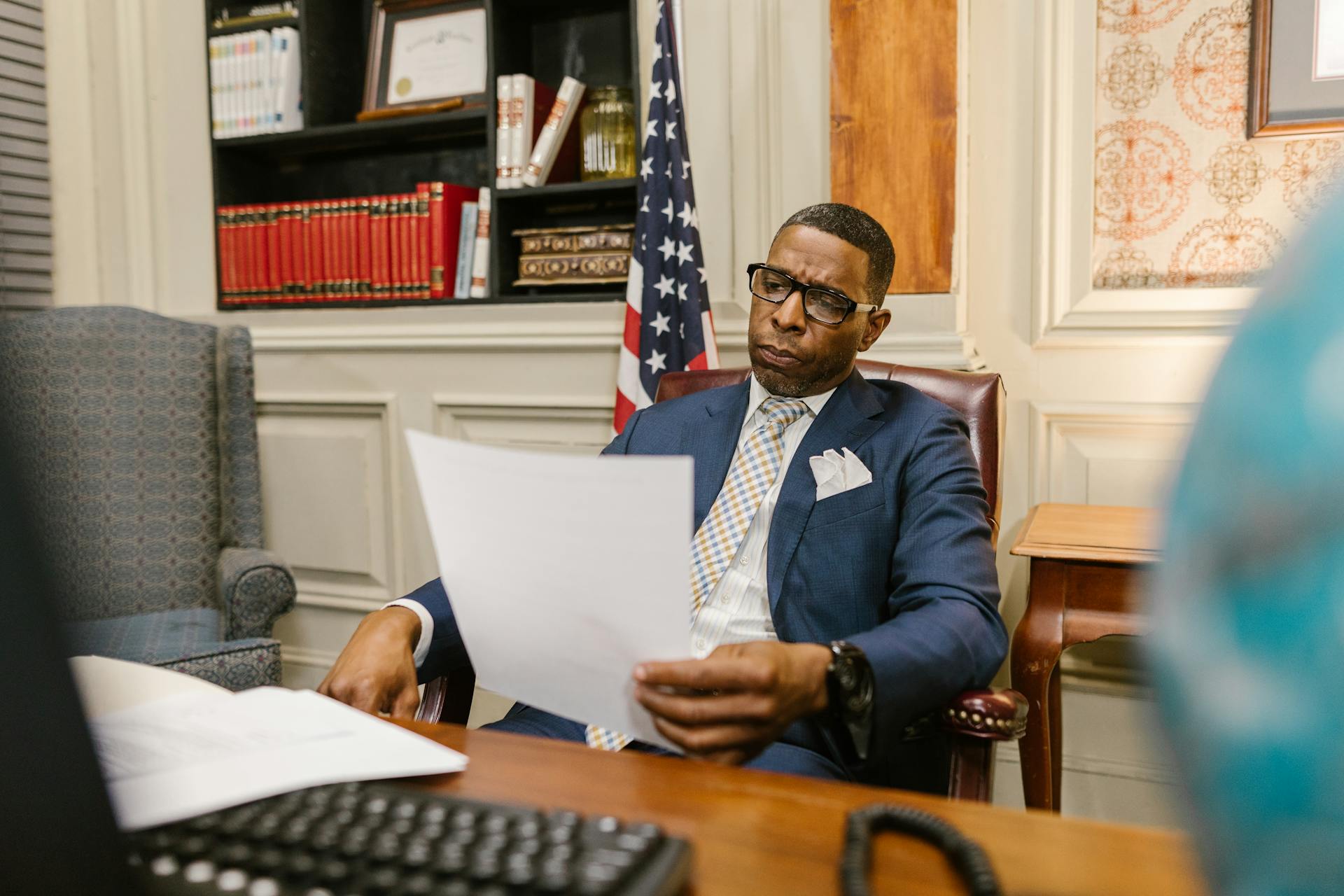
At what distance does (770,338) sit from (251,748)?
109 centimetres

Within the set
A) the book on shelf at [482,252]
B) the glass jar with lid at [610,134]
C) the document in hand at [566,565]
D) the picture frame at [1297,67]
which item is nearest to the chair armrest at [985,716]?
the document in hand at [566,565]

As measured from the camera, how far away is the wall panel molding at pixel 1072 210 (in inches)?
89.7

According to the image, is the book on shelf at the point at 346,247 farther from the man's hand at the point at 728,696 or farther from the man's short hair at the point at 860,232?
the man's hand at the point at 728,696

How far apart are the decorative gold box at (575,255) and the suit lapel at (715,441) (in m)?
1.05

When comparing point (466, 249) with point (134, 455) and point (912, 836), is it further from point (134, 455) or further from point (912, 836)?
point (912, 836)

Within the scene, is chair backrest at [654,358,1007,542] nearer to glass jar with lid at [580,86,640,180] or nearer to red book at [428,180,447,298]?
glass jar with lid at [580,86,640,180]

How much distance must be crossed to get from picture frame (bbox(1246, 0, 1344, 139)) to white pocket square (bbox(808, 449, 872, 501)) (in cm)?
139

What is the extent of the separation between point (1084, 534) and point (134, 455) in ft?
7.12

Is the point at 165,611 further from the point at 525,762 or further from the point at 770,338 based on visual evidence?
the point at 525,762

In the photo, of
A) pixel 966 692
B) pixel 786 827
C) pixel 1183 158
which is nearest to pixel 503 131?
pixel 1183 158

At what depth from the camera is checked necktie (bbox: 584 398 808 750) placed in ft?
5.00

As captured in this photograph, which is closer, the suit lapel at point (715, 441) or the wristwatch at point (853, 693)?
the wristwatch at point (853, 693)

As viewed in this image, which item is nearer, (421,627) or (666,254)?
(421,627)

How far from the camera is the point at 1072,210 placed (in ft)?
7.68
